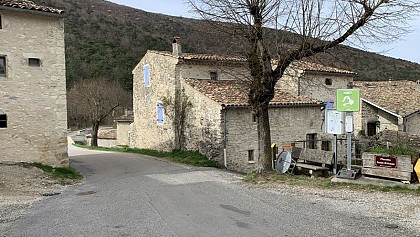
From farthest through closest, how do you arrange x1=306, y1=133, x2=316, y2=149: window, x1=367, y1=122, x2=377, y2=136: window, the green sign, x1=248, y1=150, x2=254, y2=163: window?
x1=367, y1=122, x2=377, y2=136: window
x1=306, y1=133, x2=316, y2=149: window
x1=248, y1=150, x2=254, y2=163: window
the green sign

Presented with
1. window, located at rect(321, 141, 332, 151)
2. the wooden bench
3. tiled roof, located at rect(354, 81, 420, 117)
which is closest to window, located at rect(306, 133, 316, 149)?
window, located at rect(321, 141, 332, 151)

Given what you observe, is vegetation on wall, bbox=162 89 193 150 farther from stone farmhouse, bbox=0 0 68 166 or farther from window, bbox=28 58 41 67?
window, bbox=28 58 41 67

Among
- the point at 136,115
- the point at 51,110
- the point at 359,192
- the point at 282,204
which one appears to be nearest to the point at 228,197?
the point at 282,204

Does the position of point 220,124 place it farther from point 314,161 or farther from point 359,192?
point 359,192

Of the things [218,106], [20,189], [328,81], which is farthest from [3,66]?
[328,81]

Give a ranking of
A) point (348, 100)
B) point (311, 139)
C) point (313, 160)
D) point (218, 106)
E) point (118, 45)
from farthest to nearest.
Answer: point (118, 45), point (311, 139), point (218, 106), point (313, 160), point (348, 100)

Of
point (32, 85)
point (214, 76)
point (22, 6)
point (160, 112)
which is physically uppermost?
point (22, 6)

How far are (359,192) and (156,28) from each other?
221 ft

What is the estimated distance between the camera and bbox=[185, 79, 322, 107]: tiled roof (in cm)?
1873

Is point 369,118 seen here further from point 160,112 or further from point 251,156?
point 160,112

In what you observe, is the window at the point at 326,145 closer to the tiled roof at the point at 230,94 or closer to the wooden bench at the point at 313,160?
the tiled roof at the point at 230,94

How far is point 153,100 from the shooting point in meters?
24.2

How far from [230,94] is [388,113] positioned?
11617 millimetres

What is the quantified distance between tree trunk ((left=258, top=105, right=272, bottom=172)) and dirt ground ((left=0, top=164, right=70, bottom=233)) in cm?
605
